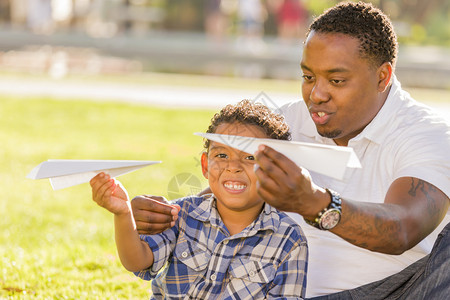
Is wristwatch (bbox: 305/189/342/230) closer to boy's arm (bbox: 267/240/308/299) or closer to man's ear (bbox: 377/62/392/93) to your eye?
boy's arm (bbox: 267/240/308/299)

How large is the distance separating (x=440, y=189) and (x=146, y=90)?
9643 millimetres

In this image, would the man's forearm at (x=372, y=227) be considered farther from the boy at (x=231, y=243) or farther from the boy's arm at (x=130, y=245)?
the boy's arm at (x=130, y=245)

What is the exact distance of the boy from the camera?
100 inches

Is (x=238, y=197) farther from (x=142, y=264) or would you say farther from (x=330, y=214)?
(x=330, y=214)

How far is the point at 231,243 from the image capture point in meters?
2.59

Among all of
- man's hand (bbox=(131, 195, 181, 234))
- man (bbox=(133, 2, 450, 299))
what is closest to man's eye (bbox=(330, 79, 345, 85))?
man (bbox=(133, 2, 450, 299))

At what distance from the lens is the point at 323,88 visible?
2701 millimetres

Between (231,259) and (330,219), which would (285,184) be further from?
(231,259)

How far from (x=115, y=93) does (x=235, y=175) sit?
29.7 ft

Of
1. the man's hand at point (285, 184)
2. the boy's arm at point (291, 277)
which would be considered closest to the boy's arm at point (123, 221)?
the boy's arm at point (291, 277)

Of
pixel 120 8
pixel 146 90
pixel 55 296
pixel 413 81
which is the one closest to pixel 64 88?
pixel 146 90

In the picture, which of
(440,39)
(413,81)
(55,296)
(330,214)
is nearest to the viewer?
(330,214)

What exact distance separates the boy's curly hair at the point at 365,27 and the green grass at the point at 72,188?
741 mm

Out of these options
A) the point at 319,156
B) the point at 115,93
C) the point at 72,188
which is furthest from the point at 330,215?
the point at 115,93
